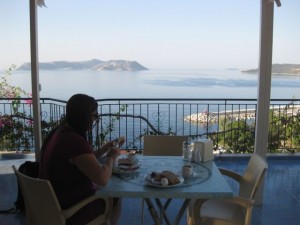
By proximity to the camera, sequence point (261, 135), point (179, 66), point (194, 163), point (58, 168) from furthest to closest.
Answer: point (179, 66), point (261, 135), point (194, 163), point (58, 168)

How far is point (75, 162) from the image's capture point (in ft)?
6.05

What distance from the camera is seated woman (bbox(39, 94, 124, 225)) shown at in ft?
6.02

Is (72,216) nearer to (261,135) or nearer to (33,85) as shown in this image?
(33,85)

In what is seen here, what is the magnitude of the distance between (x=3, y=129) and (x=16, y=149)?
391 mm

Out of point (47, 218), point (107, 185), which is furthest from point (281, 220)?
point (47, 218)

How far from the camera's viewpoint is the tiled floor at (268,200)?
3.05m

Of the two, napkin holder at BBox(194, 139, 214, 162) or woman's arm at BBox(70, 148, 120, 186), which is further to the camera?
napkin holder at BBox(194, 139, 214, 162)

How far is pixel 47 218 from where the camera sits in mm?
1889

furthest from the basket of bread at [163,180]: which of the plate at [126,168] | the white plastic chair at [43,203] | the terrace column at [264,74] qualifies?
the terrace column at [264,74]

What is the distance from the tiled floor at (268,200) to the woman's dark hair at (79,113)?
1349mm

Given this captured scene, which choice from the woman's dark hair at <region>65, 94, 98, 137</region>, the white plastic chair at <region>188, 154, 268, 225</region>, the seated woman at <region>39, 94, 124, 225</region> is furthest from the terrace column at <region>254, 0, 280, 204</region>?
the woman's dark hair at <region>65, 94, 98, 137</region>

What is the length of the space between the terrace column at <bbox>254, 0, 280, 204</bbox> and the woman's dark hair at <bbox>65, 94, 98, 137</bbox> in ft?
6.31

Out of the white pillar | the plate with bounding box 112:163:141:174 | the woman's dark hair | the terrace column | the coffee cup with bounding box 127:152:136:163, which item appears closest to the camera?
the woman's dark hair

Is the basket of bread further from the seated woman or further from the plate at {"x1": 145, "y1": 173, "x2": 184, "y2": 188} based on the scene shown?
the seated woman
